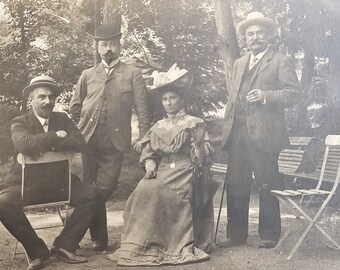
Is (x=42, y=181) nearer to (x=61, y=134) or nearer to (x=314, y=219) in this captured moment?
(x=61, y=134)

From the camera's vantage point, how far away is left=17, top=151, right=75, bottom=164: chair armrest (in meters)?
3.18

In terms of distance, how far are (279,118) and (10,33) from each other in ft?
6.17

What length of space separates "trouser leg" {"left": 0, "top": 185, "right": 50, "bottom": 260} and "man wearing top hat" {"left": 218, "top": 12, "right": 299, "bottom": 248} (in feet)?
4.15

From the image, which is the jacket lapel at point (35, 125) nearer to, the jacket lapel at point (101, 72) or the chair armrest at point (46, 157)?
the chair armrest at point (46, 157)

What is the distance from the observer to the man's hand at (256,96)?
11.1 feet

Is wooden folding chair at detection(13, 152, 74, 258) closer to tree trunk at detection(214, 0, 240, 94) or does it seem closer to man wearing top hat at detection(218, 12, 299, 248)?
man wearing top hat at detection(218, 12, 299, 248)

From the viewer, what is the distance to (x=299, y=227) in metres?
3.91

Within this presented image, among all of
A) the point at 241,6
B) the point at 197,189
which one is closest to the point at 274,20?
the point at 241,6

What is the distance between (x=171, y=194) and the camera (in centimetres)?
329

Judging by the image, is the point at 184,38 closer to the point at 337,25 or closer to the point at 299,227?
the point at 337,25

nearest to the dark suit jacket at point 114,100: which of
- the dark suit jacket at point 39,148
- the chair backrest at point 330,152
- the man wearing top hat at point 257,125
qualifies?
the dark suit jacket at point 39,148

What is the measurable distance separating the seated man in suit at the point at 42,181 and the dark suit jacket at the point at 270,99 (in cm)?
117

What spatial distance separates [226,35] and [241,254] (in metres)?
1.49

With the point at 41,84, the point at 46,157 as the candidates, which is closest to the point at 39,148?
the point at 46,157
